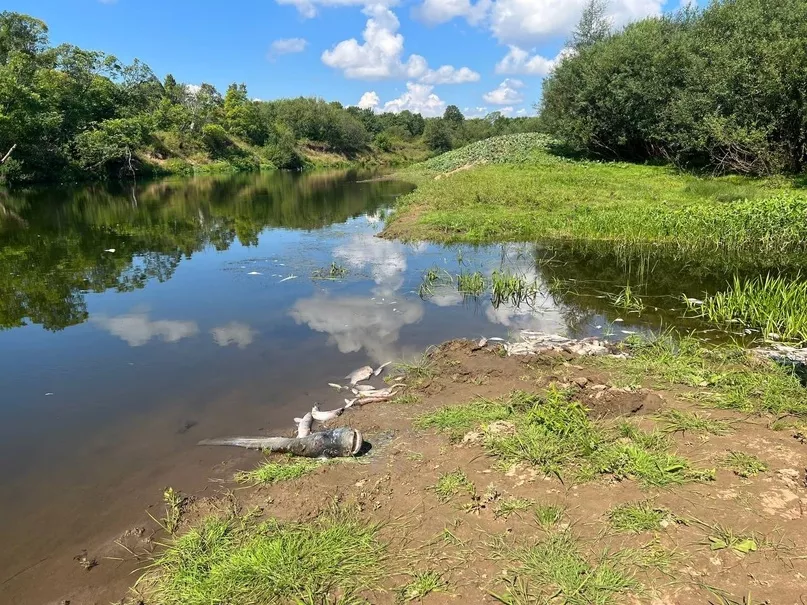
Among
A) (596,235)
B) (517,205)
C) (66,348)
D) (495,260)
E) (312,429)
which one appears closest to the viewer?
(312,429)

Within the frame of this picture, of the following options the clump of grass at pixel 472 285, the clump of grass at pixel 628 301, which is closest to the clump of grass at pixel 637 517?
the clump of grass at pixel 628 301

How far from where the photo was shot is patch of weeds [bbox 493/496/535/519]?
4.55m

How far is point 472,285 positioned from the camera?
12.5 m

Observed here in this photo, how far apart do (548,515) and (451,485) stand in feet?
3.17

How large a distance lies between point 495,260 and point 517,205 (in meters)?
7.66

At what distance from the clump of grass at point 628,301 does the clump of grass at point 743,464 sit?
6.04 m

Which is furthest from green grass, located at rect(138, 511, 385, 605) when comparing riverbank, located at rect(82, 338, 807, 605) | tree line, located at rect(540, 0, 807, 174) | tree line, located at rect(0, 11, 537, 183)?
tree line, located at rect(0, 11, 537, 183)

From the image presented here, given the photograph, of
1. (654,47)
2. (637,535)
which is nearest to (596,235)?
(637,535)

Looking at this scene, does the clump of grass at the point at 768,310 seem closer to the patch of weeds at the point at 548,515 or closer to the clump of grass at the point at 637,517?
the clump of grass at the point at 637,517

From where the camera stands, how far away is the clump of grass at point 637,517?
4258mm

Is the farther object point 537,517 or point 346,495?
point 346,495

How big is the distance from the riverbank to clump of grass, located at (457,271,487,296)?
574cm

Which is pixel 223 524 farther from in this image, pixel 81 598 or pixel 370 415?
pixel 370 415

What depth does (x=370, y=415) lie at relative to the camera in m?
6.75
